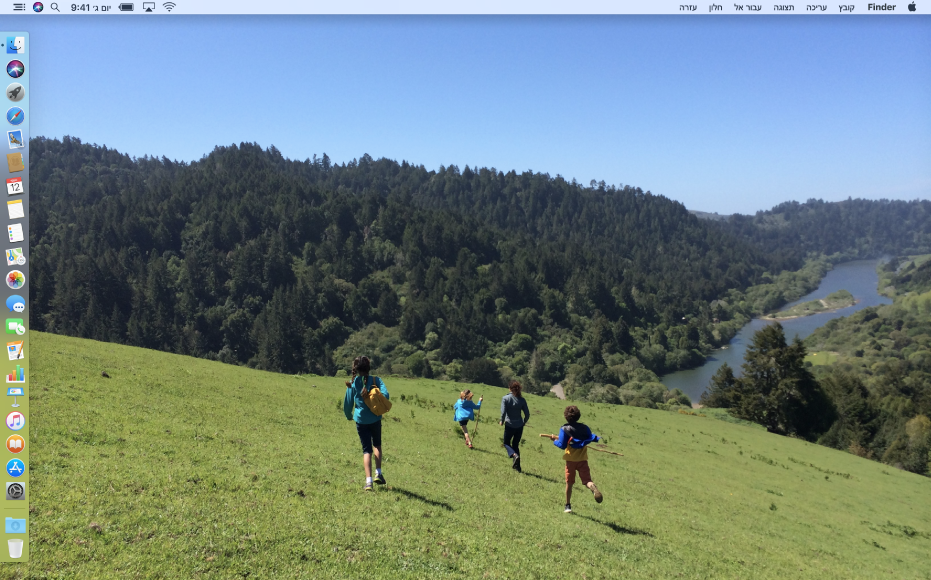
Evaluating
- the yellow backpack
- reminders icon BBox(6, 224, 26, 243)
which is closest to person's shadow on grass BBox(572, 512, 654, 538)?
the yellow backpack

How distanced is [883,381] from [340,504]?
114054 millimetres

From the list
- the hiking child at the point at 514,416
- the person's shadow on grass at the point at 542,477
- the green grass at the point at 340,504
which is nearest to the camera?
the green grass at the point at 340,504

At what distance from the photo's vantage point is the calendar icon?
6.25 metres

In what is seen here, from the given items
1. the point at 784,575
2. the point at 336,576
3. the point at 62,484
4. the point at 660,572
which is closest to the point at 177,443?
the point at 62,484

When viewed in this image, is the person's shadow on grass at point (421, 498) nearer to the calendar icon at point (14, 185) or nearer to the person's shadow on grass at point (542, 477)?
the person's shadow on grass at point (542, 477)

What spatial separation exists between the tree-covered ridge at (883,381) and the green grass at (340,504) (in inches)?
1380

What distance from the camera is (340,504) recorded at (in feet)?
30.0

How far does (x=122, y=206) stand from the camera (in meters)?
178

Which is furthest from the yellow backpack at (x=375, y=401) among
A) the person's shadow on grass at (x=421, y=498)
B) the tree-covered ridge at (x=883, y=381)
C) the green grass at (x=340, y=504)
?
the tree-covered ridge at (x=883, y=381)

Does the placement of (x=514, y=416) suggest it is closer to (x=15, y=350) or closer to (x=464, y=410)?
(x=464, y=410)

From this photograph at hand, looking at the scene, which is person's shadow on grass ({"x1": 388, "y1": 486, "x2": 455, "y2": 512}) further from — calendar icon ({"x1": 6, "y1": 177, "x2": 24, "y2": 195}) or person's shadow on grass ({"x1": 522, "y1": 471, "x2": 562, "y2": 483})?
calendar icon ({"x1": 6, "y1": 177, "x2": 24, "y2": 195})

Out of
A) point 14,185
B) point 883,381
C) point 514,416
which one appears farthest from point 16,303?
point 883,381

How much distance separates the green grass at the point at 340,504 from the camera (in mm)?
7031

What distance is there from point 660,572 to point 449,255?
180728 millimetres
